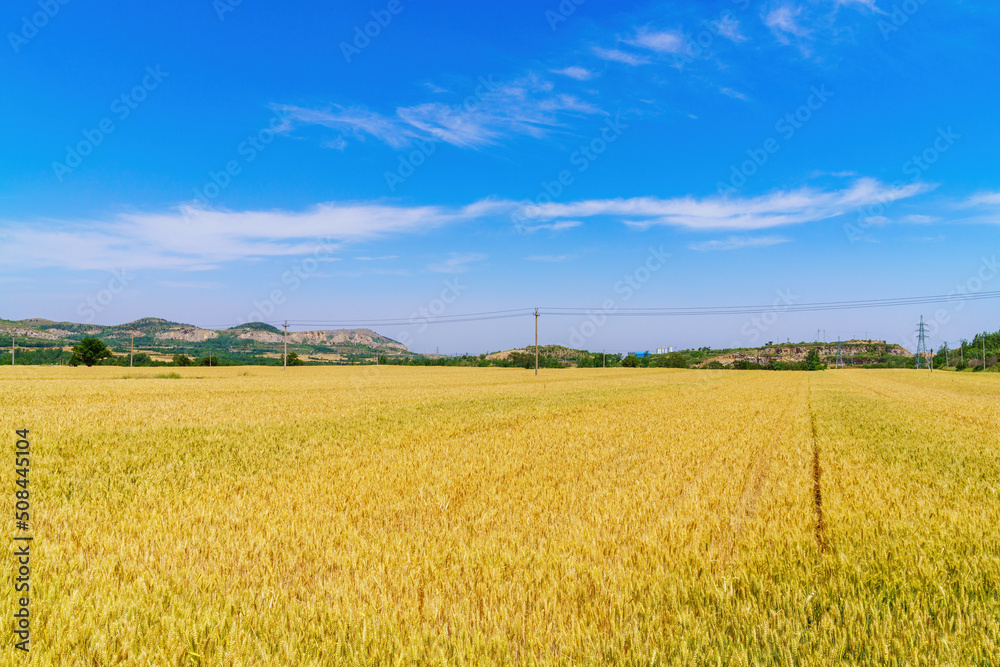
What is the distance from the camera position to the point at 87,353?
92.4 m

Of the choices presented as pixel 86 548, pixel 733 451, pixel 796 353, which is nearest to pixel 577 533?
pixel 86 548

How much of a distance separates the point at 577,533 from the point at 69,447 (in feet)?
32.2

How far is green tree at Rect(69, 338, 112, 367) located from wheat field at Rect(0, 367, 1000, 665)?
108 meters

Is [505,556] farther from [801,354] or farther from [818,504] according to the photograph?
[801,354]

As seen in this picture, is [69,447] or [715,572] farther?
[69,447]

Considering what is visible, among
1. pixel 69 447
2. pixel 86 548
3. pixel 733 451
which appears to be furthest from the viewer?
pixel 733 451

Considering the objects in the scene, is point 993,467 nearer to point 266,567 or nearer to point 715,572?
point 715,572

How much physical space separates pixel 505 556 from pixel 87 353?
118371 mm

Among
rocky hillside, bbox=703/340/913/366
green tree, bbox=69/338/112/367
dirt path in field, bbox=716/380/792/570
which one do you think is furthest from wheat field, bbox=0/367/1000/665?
rocky hillside, bbox=703/340/913/366

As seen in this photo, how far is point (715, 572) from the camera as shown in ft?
13.4

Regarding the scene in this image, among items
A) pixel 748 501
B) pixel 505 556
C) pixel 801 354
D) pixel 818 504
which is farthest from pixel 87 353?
pixel 801 354

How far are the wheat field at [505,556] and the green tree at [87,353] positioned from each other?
10782cm

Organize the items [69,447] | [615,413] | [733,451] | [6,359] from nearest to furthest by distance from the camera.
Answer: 1. [69,447]
2. [733,451]
3. [615,413]
4. [6,359]

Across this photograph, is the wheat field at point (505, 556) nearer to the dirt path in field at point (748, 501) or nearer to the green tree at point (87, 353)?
the dirt path in field at point (748, 501)
